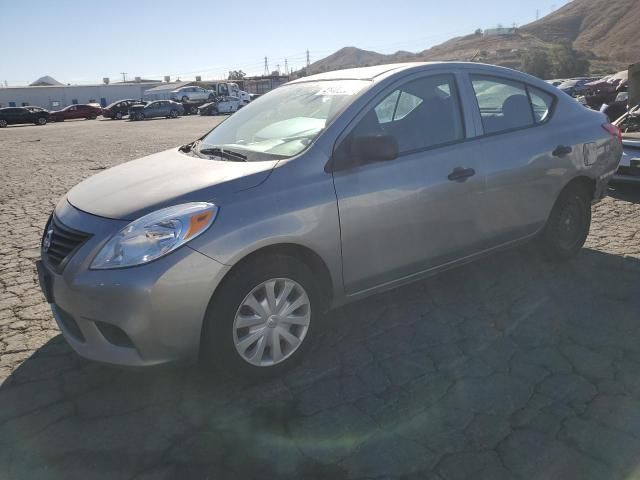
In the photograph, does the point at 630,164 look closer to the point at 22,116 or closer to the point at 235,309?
the point at 235,309

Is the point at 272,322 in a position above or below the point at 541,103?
below

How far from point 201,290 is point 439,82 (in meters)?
2.23

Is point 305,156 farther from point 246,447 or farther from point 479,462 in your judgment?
point 479,462

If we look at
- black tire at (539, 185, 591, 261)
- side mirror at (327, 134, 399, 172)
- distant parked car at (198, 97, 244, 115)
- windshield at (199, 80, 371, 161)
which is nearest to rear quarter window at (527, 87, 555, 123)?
black tire at (539, 185, 591, 261)

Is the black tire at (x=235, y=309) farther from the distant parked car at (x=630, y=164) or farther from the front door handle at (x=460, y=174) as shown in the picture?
the distant parked car at (x=630, y=164)

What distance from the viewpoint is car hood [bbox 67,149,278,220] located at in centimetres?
276

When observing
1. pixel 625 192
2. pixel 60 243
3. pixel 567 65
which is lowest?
pixel 625 192

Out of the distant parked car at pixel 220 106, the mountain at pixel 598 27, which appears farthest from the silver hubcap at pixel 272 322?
the mountain at pixel 598 27

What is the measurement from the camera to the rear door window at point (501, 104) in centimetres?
381

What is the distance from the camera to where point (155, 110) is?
38.2m

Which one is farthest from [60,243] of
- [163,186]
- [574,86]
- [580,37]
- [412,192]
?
[580,37]

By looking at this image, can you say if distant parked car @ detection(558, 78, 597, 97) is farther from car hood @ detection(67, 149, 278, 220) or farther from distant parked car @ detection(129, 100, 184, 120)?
car hood @ detection(67, 149, 278, 220)

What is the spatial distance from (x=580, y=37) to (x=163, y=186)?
128503 millimetres

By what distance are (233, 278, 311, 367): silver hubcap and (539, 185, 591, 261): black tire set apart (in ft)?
7.94
